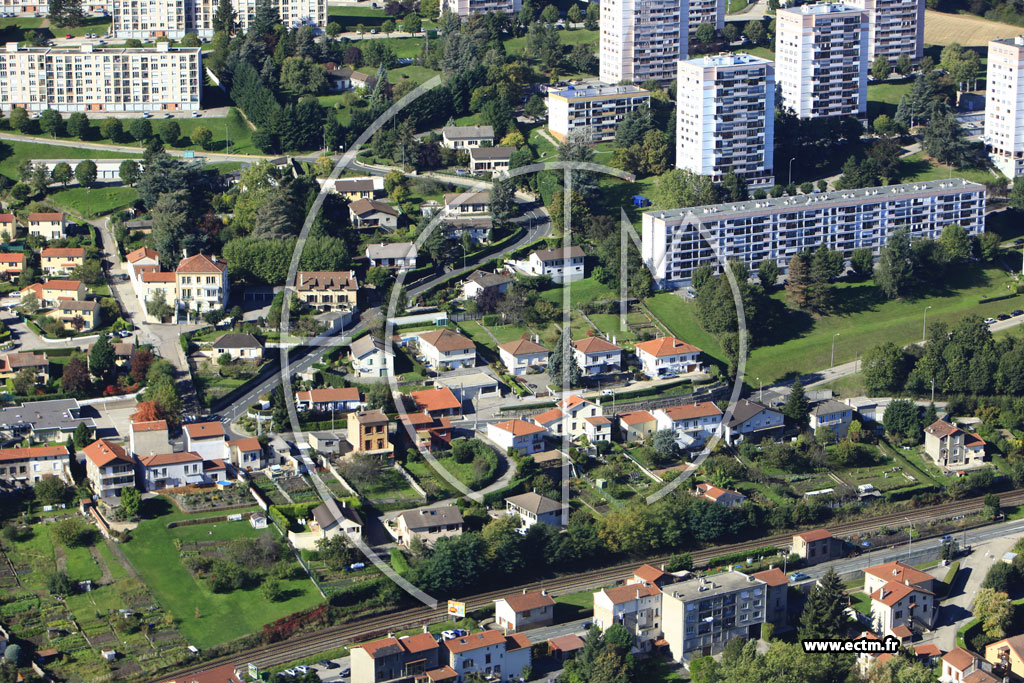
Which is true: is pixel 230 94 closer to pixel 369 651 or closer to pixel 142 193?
pixel 142 193

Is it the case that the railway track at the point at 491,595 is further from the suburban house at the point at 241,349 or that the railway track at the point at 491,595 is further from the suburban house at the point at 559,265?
the suburban house at the point at 559,265

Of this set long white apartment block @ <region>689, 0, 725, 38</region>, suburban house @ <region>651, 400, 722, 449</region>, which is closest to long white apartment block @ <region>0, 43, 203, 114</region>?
long white apartment block @ <region>689, 0, 725, 38</region>

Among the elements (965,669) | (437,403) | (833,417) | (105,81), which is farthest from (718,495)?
(105,81)

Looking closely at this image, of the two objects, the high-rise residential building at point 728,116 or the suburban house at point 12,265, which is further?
the high-rise residential building at point 728,116

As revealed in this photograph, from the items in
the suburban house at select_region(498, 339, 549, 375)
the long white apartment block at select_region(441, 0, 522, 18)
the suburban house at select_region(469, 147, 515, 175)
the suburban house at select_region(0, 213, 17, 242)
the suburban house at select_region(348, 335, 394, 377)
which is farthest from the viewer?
the long white apartment block at select_region(441, 0, 522, 18)

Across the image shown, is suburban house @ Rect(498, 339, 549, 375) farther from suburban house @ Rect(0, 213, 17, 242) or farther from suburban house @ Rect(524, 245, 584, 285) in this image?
suburban house @ Rect(0, 213, 17, 242)

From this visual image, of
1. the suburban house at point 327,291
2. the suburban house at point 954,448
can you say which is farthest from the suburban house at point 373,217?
the suburban house at point 954,448
